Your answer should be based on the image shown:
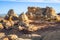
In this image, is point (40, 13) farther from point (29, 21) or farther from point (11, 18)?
point (11, 18)

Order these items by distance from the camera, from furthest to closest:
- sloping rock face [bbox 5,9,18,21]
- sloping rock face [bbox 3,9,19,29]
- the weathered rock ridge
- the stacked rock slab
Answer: sloping rock face [bbox 5,9,18,21]
the stacked rock slab
sloping rock face [bbox 3,9,19,29]
the weathered rock ridge

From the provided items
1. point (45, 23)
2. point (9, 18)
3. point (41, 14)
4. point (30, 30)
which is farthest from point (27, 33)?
point (41, 14)

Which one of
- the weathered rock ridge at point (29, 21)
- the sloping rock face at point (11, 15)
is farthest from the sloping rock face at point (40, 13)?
the sloping rock face at point (11, 15)

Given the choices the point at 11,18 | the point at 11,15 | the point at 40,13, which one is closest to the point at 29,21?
the point at 11,18

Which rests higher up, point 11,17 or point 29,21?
point 11,17

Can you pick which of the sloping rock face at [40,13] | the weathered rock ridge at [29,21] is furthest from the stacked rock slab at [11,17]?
the sloping rock face at [40,13]

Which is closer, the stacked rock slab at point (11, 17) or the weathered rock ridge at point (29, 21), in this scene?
the weathered rock ridge at point (29, 21)

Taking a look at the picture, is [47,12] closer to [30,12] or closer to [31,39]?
[30,12]

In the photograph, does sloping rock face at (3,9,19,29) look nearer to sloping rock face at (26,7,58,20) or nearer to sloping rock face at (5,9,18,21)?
sloping rock face at (5,9,18,21)

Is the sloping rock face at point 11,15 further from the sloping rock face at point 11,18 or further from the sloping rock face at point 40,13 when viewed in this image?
the sloping rock face at point 40,13

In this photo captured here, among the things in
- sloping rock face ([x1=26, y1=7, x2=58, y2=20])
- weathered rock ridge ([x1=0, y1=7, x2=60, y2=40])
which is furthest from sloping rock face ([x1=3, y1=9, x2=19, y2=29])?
sloping rock face ([x1=26, y1=7, x2=58, y2=20])

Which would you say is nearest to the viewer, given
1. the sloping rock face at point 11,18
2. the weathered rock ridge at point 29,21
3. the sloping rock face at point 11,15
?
the weathered rock ridge at point 29,21

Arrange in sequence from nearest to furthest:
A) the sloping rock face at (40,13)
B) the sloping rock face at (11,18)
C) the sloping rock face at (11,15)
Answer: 1. the sloping rock face at (11,18)
2. the sloping rock face at (11,15)
3. the sloping rock face at (40,13)

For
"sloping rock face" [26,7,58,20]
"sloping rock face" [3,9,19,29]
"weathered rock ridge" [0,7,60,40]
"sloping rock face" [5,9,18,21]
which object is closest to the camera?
"weathered rock ridge" [0,7,60,40]
